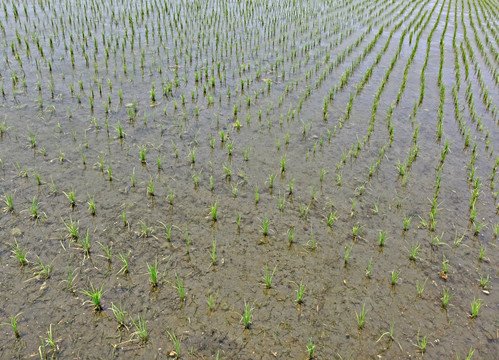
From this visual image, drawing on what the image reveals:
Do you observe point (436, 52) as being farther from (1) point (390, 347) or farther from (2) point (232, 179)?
(1) point (390, 347)

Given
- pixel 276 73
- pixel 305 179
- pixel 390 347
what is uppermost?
pixel 276 73

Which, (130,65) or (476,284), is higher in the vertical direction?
(130,65)

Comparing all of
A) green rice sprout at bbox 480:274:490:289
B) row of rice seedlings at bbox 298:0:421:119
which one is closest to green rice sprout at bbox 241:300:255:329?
green rice sprout at bbox 480:274:490:289

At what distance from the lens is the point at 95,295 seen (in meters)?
2.34

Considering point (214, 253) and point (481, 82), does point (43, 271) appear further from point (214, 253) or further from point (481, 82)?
point (481, 82)

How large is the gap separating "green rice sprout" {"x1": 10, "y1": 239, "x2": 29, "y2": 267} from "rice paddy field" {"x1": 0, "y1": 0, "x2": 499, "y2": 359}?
0.02 m

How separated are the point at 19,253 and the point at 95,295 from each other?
0.83m

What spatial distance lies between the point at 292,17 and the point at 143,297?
32.1 feet

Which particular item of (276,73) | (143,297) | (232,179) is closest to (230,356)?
(143,297)

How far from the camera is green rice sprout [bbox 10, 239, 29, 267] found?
2643mm

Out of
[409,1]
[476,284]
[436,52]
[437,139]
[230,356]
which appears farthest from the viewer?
[409,1]

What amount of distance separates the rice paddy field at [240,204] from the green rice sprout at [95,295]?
16 millimetres

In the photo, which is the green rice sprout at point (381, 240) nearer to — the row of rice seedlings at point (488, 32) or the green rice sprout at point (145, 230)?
the green rice sprout at point (145, 230)

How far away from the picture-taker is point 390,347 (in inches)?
90.6
